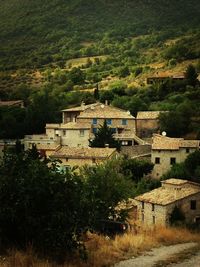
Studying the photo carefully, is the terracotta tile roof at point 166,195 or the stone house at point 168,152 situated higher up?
the stone house at point 168,152

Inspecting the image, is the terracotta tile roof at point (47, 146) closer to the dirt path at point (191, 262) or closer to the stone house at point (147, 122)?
the stone house at point (147, 122)

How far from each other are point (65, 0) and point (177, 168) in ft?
355

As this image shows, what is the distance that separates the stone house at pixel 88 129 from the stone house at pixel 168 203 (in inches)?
618

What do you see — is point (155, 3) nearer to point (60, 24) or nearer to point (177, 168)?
point (60, 24)

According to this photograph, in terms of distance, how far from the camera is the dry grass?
10625 millimetres

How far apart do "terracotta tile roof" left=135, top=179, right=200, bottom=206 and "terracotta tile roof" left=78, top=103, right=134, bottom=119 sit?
18.5 meters

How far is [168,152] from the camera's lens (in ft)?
139

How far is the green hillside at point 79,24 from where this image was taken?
11919 cm

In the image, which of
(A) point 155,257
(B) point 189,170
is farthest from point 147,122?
(A) point 155,257

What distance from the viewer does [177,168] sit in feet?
130

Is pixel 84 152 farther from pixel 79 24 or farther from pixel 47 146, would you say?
pixel 79 24

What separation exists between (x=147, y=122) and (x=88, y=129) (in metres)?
5.22

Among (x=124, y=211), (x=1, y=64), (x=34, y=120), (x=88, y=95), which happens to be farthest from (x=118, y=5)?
(x=124, y=211)

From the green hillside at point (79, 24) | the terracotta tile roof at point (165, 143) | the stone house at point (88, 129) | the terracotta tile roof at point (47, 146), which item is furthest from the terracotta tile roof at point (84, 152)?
the green hillside at point (79, 24)
